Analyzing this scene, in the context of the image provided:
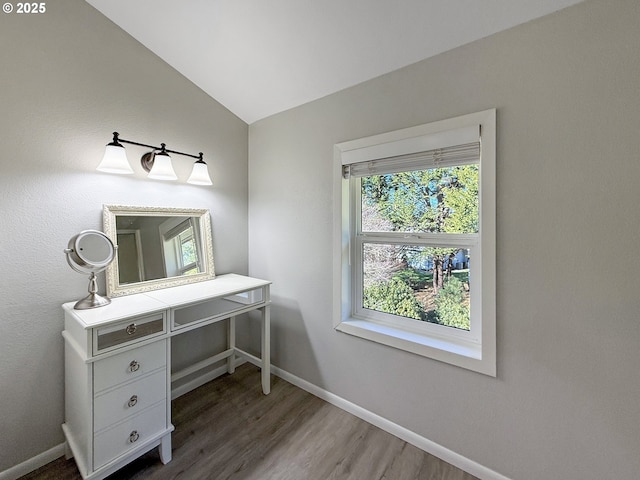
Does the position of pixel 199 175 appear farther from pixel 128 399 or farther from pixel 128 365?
pixel 128 399

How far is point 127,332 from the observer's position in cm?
129

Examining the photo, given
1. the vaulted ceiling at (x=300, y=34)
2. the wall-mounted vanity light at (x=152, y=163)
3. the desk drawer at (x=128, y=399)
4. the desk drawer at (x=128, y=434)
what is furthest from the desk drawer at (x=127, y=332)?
the vaulted ceiling at (x=300, y=34)

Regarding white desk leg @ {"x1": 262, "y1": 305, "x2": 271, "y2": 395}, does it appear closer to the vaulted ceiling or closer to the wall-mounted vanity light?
the wall-mounted vanity light

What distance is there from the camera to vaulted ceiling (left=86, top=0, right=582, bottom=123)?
126cm

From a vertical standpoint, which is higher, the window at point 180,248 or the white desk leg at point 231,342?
the window at point 180,248

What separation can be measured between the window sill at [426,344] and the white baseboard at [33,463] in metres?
1.71

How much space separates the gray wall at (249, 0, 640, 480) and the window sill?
5 cm

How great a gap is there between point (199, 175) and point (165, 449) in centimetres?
165

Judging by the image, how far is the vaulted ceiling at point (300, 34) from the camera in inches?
49.6

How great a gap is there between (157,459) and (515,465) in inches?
71.6

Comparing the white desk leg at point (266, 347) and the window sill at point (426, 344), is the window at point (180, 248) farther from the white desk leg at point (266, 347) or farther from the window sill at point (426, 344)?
the window sill at point (426, 344)

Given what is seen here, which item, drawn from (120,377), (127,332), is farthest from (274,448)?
(127,332)

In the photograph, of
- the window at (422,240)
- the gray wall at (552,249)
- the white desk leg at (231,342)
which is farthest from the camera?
the white desk leg at (231,342)

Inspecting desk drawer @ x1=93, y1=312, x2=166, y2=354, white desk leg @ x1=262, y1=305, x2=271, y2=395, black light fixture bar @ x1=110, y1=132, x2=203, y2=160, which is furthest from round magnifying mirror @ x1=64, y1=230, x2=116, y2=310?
white desk leg @ x1=262, y1=305, x2=271, y2=395
